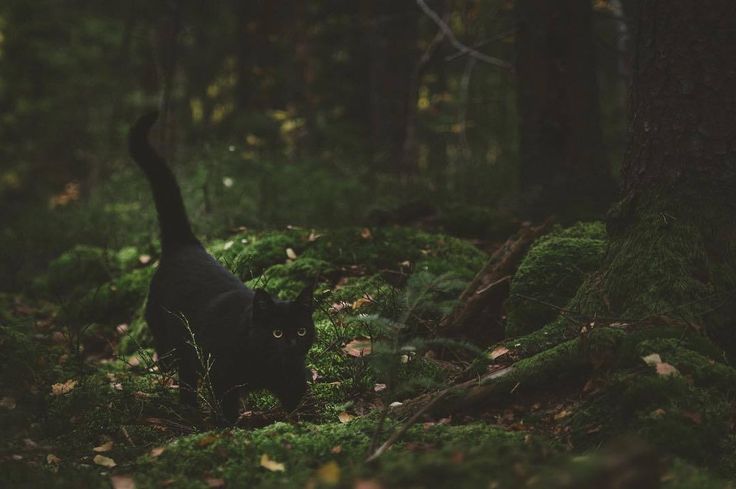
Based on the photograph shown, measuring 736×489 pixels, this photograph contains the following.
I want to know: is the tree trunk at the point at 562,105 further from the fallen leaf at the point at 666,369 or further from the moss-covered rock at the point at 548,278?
the fallen leaf at the point at 666,369

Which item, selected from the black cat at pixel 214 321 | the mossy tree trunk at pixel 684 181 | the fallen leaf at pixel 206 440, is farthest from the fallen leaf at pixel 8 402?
the mossy tree trunk at pixel 684 181

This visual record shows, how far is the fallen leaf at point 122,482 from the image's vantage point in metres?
3.30

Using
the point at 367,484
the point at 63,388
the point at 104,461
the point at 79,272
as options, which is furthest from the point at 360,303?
the point at 79,272

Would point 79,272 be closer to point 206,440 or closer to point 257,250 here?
point 257,250

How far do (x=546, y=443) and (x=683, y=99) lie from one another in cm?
224

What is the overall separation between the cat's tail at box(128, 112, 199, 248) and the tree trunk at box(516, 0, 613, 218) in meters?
3.60

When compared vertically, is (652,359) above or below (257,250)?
above

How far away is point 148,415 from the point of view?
4.83 meters

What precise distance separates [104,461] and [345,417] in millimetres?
1368

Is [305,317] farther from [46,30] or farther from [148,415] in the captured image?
[46,30]

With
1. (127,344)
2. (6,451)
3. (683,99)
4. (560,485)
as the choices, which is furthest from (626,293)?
(127,344)

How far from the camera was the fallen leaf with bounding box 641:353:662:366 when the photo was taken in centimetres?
356

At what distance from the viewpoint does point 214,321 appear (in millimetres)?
5020

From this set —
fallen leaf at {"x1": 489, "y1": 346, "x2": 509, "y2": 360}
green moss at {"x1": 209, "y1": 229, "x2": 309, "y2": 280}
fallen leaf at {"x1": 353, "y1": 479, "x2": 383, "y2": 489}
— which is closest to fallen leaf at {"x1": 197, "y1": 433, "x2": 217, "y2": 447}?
fallen leaf at {"x1": 353, "y1": 479, "x2": 383, "y2": 489}
